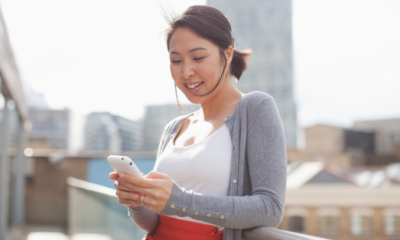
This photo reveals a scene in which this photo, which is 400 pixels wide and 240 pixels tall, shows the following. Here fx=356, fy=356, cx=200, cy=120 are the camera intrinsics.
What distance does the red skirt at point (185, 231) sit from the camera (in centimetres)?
102

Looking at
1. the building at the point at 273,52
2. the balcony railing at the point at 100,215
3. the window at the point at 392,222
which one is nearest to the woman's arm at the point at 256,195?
the balcony railing at the point at 100,215

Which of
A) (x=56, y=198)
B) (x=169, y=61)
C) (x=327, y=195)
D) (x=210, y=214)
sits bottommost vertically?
(x=327, y=195)

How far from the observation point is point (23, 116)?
6.41 m

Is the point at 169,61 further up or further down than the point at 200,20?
further down

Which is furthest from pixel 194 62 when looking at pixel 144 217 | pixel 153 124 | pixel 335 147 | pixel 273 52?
pixel 273 52

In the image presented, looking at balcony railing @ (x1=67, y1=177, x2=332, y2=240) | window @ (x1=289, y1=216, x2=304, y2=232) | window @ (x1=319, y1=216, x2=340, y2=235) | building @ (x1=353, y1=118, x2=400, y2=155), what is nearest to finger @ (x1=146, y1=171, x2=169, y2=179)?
balcony railing @ (x1=67, y1=177, x2=332, y2=240)

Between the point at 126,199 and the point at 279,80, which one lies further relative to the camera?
the point at 279,80

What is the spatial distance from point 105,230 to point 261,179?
102 inches

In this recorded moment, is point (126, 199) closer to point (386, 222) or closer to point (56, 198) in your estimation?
point (56, 198)

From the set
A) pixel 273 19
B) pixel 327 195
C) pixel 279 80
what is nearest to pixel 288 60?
pixel 279 80

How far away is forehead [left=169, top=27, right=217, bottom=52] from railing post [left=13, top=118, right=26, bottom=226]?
568 centimetres

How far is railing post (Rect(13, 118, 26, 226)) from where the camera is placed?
5891 millimetres

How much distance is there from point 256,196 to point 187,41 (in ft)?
1.68

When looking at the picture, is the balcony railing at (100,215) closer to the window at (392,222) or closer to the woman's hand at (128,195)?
the woman's hand at (128,195)
